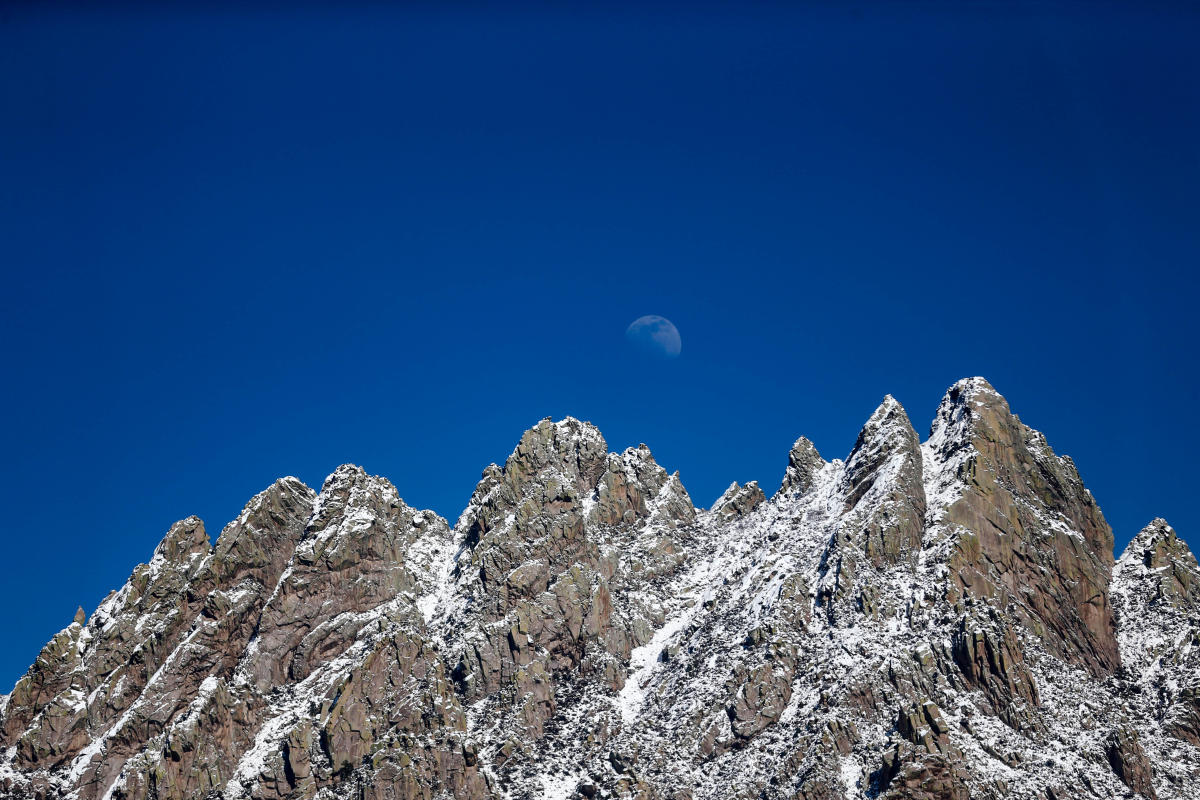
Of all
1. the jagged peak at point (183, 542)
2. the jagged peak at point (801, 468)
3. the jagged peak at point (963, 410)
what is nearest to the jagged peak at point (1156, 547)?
the jagged peak at point (963, 410)

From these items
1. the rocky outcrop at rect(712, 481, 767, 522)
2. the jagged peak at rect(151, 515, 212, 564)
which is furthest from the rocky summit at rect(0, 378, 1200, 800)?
the rocky outcrop at rect(712, 481, 767, 522)

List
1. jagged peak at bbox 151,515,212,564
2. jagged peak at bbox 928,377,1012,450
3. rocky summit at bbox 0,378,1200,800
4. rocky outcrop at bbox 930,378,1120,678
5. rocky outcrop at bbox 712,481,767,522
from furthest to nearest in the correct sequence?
1. rocky outcrop at bbox 712,481,767,522
2. jagged peak at bbox 151,515,212,564
3. jagged peak at bbox 928,377,1012,450
4. rocky outcrop at bbox 930,378,1120,678
5. rocky summit at bbox 0,378,1200,800

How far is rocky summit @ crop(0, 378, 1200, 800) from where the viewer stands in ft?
363

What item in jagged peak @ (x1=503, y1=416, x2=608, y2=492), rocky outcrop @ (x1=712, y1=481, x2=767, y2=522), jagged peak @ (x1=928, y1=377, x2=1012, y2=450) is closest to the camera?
jagged peak @ (x1=928, y1=377, x2=1012, y2=450)

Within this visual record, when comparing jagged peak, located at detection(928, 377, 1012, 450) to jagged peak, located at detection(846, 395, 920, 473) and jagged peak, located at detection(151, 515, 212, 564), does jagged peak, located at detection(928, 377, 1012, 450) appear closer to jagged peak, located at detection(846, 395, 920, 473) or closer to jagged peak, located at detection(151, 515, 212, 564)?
jagged peak, located at detection(846, 395, 920, 473)

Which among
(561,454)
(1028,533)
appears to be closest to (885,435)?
(1028,533)

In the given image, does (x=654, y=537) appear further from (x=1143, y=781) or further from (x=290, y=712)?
(x=1143, y=781)

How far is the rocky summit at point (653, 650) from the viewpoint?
111 metres

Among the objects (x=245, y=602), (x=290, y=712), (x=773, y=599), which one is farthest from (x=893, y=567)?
(x=245, y=602)

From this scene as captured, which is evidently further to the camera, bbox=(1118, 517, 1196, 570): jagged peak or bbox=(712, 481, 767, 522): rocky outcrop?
bbox=(712, 481, 767, 522): rocky outcrop

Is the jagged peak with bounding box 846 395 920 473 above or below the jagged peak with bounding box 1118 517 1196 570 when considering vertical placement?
above

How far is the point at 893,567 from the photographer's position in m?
127

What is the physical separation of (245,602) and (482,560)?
3216cm

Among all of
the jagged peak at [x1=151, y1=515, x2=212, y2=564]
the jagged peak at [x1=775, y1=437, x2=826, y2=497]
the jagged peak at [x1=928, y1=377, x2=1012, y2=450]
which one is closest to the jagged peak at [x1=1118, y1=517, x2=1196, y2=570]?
the jagged peak at [x1=928, y1=377, x2=1012, y2=450]
